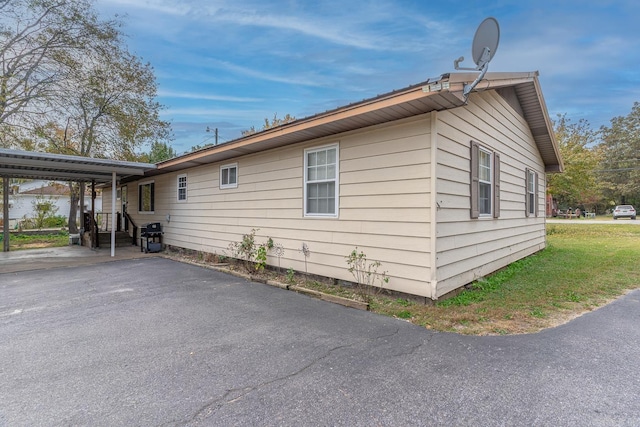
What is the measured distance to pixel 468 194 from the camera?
16.8 ft

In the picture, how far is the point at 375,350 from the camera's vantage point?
9.80ft

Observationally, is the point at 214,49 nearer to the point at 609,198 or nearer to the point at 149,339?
the point at 149,339

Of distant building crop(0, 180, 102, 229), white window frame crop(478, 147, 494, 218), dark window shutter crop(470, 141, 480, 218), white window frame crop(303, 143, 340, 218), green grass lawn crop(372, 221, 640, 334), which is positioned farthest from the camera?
distant building crop(0, 180, 102, 229)

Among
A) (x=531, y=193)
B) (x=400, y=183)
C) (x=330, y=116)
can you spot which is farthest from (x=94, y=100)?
(x=531, y=193)

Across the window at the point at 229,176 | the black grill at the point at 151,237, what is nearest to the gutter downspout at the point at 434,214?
the window at the point at 229,176

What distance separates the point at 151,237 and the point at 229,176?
4.66 m

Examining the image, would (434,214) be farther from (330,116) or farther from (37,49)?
(37,49)

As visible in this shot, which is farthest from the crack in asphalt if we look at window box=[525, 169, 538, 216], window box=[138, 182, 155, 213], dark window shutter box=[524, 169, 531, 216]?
window box=[138, 182, 155, 213]

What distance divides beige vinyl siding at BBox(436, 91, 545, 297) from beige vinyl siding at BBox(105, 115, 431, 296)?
0.99ft

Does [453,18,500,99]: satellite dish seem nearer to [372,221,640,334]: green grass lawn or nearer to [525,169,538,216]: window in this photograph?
[372,221,640,334]: green grass lawn

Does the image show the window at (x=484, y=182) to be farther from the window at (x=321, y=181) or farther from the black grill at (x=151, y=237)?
the black grill at (x=151, y=237)

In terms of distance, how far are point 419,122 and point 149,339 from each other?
14.1ft

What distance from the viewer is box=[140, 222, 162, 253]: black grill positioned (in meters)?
10.2

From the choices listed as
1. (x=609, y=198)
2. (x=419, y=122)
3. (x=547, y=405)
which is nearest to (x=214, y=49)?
(x=419, y=122)
